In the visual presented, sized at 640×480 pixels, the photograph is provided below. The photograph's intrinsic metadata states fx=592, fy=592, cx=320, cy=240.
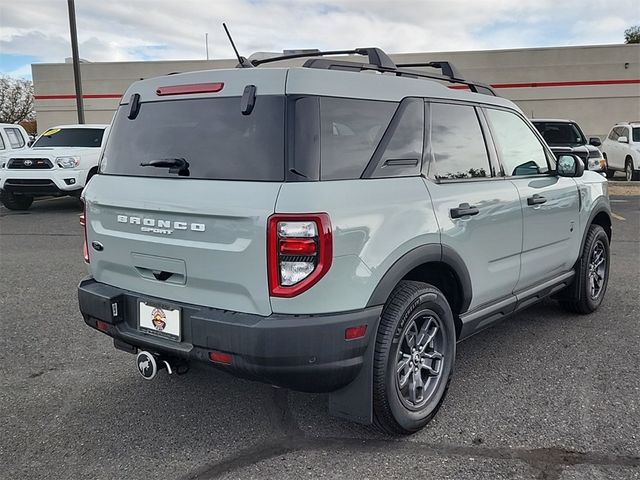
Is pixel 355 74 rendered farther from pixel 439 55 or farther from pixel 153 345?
pixel 439 55

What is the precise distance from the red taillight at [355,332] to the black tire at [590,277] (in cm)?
293

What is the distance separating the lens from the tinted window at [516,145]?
3982mm

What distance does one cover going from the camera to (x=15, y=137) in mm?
13867

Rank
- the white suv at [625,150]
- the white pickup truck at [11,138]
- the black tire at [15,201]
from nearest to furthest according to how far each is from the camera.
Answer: the black tire at [15,201], the white pickup truck at [11,138], the white suv at [625,150]

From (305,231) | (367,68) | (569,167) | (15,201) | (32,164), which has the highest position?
(367,68)

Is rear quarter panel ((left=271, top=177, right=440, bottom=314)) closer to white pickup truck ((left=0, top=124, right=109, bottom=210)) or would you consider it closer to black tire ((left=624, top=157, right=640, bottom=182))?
white pickup truck ((left=0, top=124, right=109, bottom=210))

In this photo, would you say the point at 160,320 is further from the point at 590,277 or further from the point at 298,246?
the point at 590,277

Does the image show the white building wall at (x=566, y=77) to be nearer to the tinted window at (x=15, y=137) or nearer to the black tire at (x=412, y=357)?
the tinted window at (x=15, y=137)

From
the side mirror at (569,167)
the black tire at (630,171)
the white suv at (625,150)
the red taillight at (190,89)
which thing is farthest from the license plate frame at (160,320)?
the black tire at (630,171)

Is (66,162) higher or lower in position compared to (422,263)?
higher

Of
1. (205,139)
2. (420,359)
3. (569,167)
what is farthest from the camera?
(569,167)

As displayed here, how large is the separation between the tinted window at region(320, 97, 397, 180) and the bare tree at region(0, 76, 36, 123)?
163 ft

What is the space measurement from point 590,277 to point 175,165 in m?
3.81

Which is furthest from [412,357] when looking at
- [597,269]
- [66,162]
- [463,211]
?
[66,162]
